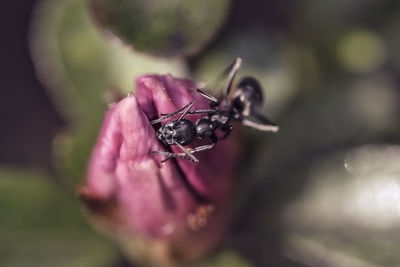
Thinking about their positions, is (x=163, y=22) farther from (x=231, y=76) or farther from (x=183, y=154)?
(x=183, y=154)

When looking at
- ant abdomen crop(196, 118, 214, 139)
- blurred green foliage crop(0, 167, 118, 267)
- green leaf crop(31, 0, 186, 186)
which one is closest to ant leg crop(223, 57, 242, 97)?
ant abdomen crop(196, 118, 214, 139)

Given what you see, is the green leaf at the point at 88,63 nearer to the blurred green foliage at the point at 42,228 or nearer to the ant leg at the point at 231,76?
the blurred green foliage at the point at 42,228

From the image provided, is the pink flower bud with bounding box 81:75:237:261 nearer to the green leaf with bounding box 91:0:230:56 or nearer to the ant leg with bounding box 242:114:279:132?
the ant leg with bounding box 242:114:279:132

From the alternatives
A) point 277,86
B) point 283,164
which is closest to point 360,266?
point 283,164

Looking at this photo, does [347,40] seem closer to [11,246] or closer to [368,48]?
[368,48]

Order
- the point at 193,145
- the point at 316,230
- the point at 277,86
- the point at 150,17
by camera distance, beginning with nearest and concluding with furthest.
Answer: the point at 193,145
the point at 150,17
the point at 316,230
the point at 277,86

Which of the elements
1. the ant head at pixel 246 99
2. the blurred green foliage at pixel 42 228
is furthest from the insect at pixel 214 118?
the blurred green foliage at pixel 42 228

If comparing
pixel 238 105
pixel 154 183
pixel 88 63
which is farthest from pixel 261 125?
pixel 88 63
